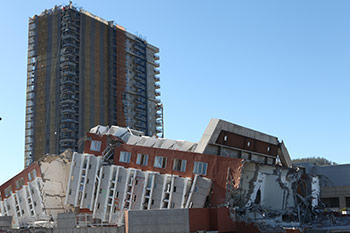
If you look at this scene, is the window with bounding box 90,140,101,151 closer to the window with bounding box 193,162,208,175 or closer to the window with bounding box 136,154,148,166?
the window with bounding box 136,154,148,166

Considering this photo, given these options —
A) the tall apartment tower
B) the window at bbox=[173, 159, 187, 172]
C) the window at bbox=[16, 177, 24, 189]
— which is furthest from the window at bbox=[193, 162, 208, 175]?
the tall apartment tower

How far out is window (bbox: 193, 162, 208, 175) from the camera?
36.2 metres

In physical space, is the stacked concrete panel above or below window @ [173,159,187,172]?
below

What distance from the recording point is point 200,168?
36.4 metres

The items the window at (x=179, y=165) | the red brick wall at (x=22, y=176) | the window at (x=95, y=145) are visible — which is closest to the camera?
the window at (x=179, y=165)

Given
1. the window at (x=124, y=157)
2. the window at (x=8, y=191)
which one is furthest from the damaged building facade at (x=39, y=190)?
the window at (x=124, y=157)

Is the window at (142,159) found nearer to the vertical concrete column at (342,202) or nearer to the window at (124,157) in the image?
the window at (124,157)

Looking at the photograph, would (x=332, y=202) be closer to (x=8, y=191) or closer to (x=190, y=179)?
(x=190, y=179)

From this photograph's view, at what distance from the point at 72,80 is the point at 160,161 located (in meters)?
69.3

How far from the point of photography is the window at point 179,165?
3700cm

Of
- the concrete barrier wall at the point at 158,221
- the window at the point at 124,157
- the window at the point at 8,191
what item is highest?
the window at the point at 124,157

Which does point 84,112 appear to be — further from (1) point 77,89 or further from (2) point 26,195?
(2) point 26,195

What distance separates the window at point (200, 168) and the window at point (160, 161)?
286cm

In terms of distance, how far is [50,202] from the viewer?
44406 millimetres
